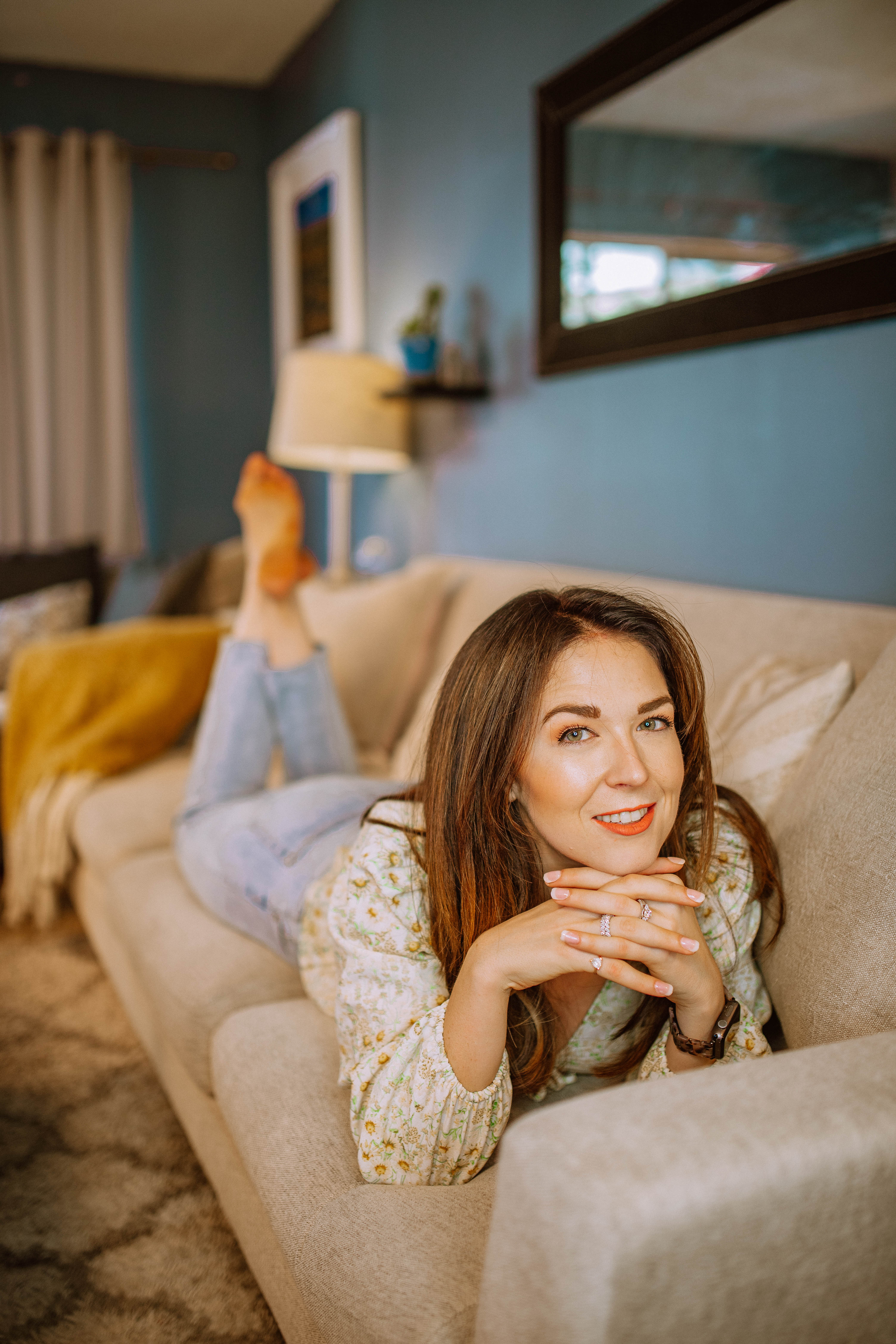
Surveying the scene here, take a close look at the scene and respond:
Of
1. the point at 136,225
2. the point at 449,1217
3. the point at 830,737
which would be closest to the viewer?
the point at 449,1217

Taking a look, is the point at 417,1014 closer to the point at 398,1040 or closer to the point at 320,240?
the point at 398,1040

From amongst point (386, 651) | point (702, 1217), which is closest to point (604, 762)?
point (702, 1217)

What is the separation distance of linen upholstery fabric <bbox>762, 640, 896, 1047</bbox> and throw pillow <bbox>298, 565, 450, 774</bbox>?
1.22 metres

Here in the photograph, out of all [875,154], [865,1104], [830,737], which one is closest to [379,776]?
[830,737]

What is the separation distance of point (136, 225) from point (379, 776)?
123 inches

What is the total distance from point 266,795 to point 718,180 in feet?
4.13

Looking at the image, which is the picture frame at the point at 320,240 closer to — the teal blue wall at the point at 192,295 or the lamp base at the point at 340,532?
the teal blue wall at the point at 192,295

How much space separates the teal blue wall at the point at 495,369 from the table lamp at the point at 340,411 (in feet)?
0.44

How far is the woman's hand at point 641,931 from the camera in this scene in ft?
2.61

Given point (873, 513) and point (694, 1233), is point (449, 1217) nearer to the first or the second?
point (694, 1233)

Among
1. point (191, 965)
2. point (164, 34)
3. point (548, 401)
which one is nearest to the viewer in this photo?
point (191, 965)

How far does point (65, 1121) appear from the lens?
167cm

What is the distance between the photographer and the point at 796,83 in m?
1.59

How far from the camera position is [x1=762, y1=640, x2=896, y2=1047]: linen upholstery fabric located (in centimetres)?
85
